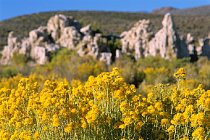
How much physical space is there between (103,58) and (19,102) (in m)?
29.5

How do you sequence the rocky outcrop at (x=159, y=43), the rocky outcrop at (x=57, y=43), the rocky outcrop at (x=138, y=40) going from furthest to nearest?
the rocky outcrop at (x=138, y=40) < the rocky outcrop at (x=57, y=43) < the rocky outcrop at (x=159, y=43)

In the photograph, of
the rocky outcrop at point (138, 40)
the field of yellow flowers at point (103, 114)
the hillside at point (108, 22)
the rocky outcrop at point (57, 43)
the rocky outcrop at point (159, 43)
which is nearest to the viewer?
the field of yellow flowers at point (103, 114)

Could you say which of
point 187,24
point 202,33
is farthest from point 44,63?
point 187,24

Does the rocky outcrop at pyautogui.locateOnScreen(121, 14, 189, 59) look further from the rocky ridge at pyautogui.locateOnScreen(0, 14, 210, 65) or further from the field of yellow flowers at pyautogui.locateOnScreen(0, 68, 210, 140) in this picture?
the field of yellow flowers at pyautogui.locateOnScreen(0, 68, 210, 140)

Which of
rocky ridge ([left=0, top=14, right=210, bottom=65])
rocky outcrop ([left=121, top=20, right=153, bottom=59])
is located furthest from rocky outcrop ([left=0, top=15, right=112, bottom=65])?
rocky outcrop ([left=121, top=20, right=153, bottom=59])

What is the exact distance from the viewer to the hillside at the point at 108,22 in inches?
2940

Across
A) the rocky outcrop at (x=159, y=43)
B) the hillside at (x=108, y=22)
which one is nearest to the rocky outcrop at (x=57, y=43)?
the rocky outcrop at (x=159, y=43)

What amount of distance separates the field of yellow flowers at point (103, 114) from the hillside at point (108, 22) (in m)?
58.4

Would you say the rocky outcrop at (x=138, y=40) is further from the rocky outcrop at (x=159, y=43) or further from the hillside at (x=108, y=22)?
the hillside at (x=108, y=22)

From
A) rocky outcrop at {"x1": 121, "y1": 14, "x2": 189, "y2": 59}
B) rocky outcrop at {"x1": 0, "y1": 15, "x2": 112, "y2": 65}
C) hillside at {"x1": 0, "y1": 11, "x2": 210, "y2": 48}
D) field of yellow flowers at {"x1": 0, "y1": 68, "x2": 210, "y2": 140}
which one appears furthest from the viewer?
hillside at {"x1": 0, "y1": 11, "x2": 210, "y2": 48}

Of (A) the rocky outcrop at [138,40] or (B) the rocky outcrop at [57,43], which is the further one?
(A) the rocky outcrop at [138,40]

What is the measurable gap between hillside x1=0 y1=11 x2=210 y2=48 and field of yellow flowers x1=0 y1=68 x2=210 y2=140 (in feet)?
192

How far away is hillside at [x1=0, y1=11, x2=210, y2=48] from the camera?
74688 millimetres

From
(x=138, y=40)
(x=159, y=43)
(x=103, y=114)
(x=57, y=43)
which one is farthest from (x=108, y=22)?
(x=103, y=114)
